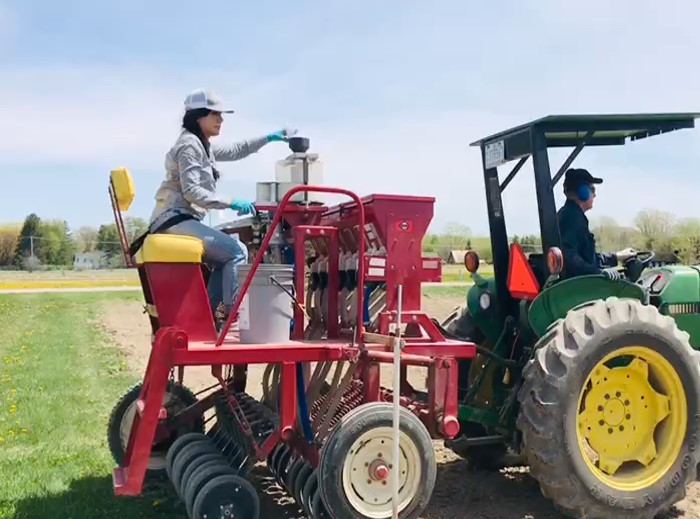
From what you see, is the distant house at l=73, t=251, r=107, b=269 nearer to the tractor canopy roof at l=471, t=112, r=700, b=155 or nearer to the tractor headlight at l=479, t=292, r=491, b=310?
the tractor headlight at l=479, t=292, r=491, b=310

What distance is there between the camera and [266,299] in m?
5.12

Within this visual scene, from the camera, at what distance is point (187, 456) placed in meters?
5.61

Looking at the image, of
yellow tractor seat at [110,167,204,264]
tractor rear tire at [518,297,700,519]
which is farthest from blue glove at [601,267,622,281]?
yellow tractor seat at [110,167,204,264]

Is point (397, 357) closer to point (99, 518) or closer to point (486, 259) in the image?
point (99, 518)

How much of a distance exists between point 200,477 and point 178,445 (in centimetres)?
91

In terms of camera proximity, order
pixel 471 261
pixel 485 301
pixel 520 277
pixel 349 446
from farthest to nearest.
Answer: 1. pixel 471 261
2. pixel 485 301
3. pixel 520 277
4. pixel 349 446

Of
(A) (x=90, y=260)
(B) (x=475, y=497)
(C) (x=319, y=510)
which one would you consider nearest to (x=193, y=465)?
(C) (x=319, y=510)

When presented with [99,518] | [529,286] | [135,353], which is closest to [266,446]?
[99,518]

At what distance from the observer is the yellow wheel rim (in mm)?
5445

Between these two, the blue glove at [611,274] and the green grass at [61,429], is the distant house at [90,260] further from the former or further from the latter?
the blue glove at [611,274]

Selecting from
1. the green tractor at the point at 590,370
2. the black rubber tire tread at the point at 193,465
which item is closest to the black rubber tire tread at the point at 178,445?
the black rubber tire tread at the point at 193,465

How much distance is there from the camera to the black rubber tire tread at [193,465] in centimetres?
526

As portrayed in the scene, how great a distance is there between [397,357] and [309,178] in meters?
1.97

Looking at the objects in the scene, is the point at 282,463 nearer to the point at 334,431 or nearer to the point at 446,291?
the point at 334,431
